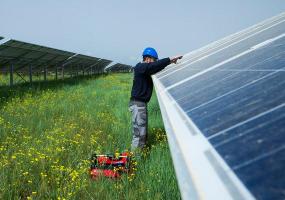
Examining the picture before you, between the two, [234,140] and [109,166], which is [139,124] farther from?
[234,140]

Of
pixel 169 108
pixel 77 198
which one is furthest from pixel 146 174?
pixel 169 108

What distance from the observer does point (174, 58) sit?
19.7 feet

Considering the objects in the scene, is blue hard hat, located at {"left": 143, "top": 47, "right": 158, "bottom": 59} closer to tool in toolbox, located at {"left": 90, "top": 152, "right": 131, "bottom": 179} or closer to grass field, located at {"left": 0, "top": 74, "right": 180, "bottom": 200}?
grass field, located at {"left": 0, "top": 74, "right": 180, "bottom": 200}

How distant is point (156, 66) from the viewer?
5.90 m

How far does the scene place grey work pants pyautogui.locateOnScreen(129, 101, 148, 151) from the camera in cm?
614

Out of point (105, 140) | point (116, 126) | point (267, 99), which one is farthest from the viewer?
point (116, 126)

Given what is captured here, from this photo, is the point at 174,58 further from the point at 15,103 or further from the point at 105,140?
the point at 15,103

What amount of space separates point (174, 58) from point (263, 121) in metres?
4.45

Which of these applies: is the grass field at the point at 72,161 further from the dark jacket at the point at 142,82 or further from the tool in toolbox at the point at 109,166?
the dark jacket at the point at 142,82

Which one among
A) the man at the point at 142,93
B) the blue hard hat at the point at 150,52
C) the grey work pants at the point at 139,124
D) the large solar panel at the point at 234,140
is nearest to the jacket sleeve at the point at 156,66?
the man at the point at 142,93

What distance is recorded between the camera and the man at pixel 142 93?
19.9 feet

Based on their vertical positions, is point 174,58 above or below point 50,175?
above

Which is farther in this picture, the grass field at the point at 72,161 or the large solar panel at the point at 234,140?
the grass field at the point at 72,161

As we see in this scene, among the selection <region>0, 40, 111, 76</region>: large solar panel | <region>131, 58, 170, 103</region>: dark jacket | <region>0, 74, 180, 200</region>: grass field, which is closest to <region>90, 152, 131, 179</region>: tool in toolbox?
<region>0, 74, 180, 200</region>: grass field
